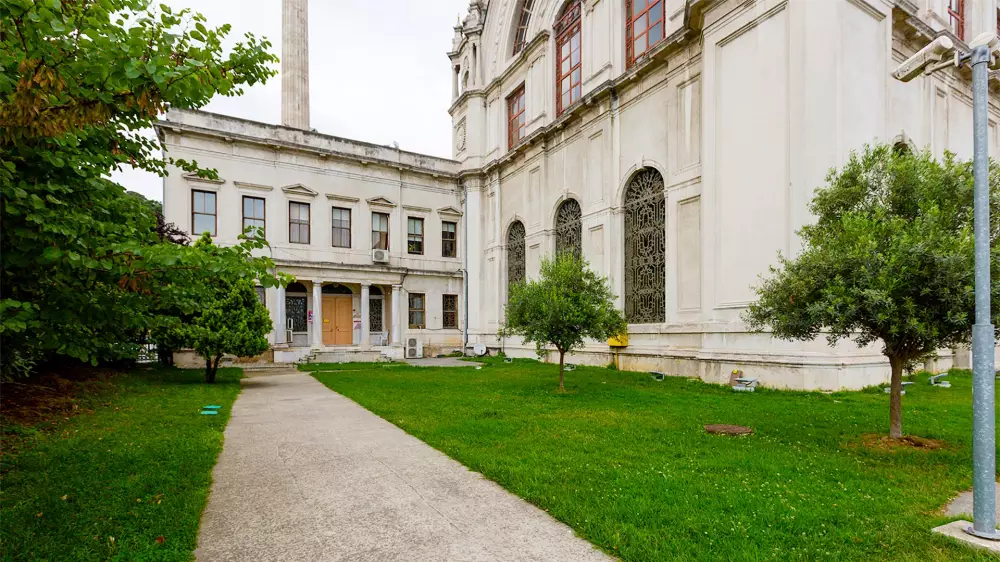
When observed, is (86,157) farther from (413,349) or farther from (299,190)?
(413,349)

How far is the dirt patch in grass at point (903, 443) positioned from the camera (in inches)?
277

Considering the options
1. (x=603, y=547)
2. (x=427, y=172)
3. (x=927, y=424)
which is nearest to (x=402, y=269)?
(x=427, y=172)

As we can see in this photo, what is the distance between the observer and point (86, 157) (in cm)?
446

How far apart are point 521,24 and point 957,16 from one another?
→ 17716 mm

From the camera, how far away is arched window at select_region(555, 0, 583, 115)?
2280 centimetres

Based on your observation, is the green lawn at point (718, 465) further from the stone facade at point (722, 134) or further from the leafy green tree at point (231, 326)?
the leafy green tree at point (231, 326)

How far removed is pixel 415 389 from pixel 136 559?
10177 millimetres

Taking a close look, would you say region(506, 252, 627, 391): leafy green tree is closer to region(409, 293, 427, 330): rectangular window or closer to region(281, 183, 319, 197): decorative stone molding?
region(409, 293, 427, 330): rectangular window

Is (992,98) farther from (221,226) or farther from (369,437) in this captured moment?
(221,226)

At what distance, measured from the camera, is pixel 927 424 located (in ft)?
28.2

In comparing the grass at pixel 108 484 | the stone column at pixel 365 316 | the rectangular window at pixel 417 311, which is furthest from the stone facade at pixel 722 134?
the grass at pixel 108 484

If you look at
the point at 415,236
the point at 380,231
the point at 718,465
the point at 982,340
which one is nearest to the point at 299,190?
the point at 380,231

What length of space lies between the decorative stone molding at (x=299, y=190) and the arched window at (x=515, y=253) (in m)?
9.88

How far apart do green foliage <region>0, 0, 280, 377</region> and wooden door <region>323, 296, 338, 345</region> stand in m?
22.2
